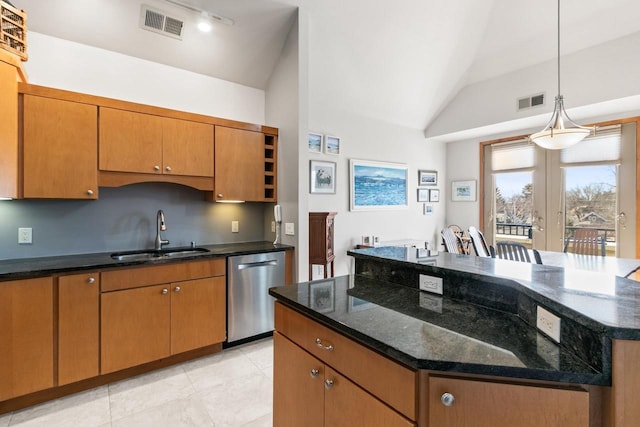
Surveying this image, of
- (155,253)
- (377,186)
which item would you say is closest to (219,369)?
(155,253)

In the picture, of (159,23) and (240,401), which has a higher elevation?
(159,23)

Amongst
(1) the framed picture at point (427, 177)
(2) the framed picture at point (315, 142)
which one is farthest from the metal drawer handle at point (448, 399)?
(1) the framed picture at point (427, 177)

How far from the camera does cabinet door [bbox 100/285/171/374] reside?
2.36 meters

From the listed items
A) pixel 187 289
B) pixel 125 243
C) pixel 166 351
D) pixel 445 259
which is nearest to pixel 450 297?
pixel 445 259

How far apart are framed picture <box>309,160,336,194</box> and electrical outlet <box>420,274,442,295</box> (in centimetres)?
274

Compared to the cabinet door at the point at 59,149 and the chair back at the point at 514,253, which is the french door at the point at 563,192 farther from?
the cabinet door at the point at 59,149

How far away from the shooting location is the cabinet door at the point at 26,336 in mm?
2016

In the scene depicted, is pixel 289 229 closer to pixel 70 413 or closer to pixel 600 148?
pixel 70 413

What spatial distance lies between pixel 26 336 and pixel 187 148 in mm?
1783

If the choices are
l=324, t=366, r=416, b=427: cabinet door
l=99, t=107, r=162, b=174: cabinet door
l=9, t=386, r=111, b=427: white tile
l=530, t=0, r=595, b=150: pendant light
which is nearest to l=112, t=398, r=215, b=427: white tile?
l=9, t=386, r=111, b=427: white tile

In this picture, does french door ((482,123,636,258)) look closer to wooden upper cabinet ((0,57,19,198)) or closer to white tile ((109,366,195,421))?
white tile ((109,366,195,421))

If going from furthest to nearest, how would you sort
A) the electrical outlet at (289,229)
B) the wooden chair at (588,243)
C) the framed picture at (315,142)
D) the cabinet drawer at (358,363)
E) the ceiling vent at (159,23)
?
the framed picture at (315,142) < the wooden chair at (588,243) < the electrical outlet at (289,229) < the ceiling vent at (159,23) < the cabinet drawer at (358,363)

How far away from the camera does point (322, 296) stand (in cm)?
152

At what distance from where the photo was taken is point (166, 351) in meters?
2.61
